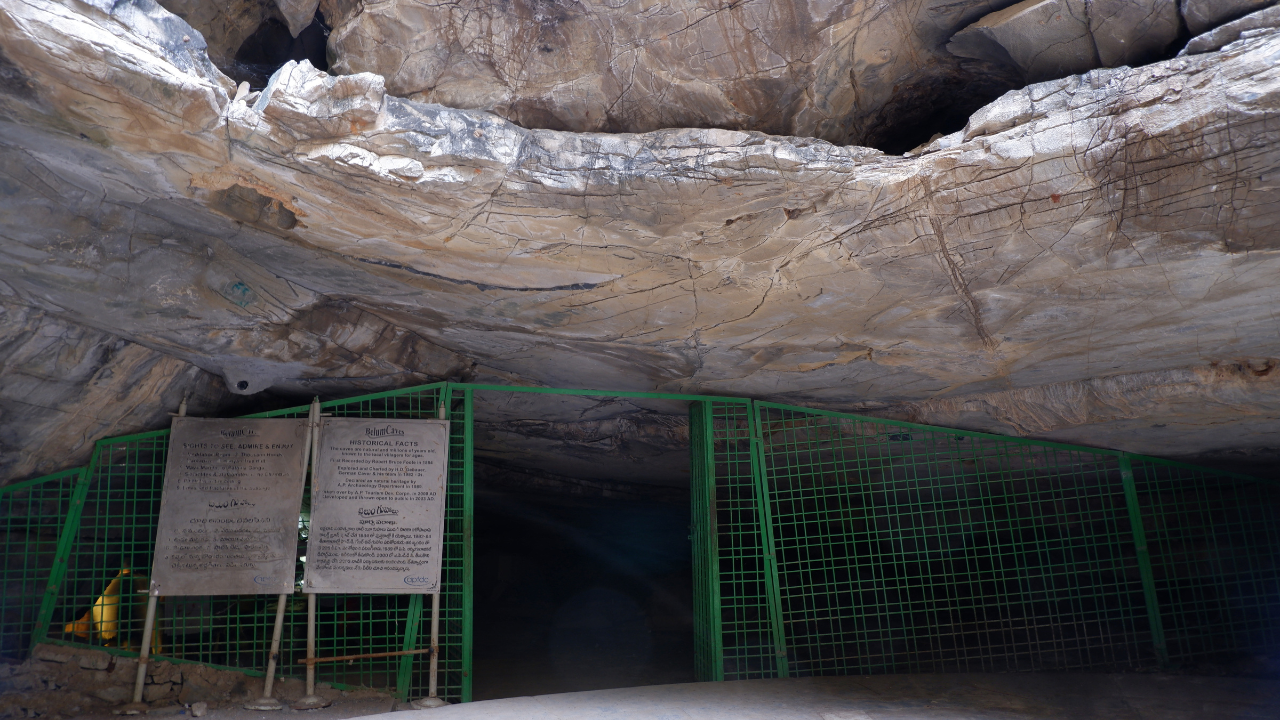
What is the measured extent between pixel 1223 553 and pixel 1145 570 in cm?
158

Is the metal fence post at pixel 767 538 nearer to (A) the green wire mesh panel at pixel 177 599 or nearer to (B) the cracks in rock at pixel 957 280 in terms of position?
Answer: (B) the cracks in rock at pixel 957 280

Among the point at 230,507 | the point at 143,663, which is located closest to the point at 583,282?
the point at 230,507

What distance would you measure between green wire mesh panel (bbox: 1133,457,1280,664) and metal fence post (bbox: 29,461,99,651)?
644 centimetres

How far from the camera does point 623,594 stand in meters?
8.57

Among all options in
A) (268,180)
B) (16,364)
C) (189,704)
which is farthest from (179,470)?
(268,180)

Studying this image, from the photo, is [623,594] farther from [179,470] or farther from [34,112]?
[34,112]

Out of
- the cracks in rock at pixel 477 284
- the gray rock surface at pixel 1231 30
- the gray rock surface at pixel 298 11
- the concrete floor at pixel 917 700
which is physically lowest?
the concrete floor at pixel 917 700

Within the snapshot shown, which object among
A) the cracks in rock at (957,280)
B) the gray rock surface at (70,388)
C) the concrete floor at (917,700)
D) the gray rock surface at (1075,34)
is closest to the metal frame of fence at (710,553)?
the gray rock surface at (70,388)

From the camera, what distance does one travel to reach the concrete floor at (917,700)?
3.62 meters

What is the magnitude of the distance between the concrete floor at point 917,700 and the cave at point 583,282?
34mm

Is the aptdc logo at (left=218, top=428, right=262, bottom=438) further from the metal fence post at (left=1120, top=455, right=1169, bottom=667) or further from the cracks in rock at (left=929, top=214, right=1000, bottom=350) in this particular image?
the metal fence post at (left=1120, top=455, right=1169, bottom=667)

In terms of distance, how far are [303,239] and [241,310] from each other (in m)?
0.77

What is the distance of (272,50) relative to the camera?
11.4 feet

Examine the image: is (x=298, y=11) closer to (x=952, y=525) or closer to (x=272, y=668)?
(x=272, y=668)
